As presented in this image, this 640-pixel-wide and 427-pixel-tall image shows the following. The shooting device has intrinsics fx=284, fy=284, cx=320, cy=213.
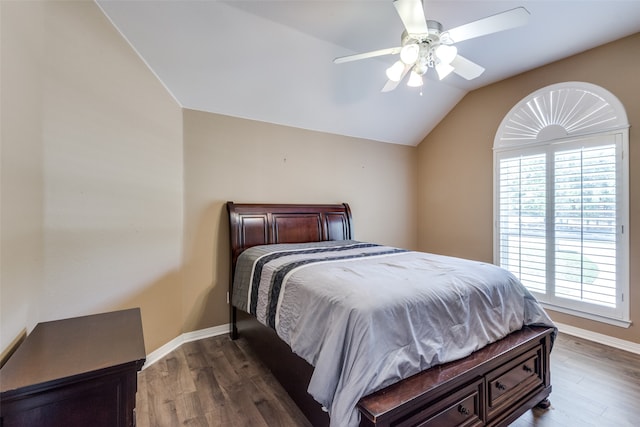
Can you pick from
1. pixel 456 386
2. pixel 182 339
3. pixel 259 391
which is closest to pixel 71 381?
pixel 259 391

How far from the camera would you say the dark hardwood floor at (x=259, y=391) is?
1.77m

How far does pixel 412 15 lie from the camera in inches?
64.4

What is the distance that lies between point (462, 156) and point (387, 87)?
2.17 m

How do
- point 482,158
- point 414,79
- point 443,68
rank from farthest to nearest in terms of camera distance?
point 482,158
point 414,79
point 443,68

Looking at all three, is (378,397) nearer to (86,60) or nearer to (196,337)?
(196,337)

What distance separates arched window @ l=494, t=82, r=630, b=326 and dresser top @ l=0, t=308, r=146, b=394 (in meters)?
3.86

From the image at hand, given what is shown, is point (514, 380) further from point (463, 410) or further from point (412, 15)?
point (412, 15)

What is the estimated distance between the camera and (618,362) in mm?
2426

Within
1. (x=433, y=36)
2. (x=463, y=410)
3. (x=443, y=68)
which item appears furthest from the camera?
(x=443, y=68)

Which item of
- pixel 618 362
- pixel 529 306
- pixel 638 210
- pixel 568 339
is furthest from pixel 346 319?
pixel 638 210

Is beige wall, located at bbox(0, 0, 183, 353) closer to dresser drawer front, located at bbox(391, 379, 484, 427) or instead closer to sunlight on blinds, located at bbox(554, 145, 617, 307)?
dresser drawer front, located at bbox(391, 379, 484, 427)

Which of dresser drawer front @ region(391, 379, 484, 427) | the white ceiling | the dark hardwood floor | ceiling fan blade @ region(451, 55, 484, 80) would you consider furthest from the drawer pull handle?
the white ceiling

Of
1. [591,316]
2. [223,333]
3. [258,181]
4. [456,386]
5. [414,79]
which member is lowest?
[223,333]

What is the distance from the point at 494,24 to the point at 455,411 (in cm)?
214
